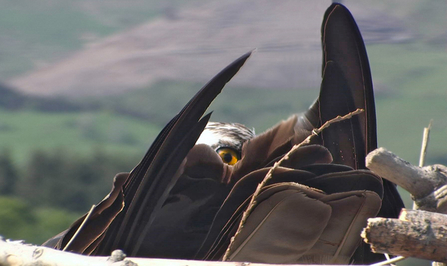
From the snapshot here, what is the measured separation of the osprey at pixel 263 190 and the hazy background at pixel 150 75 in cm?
8

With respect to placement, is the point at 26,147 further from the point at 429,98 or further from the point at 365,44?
the point at 365,44

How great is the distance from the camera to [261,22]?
1688mm

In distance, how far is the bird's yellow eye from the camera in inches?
60.1

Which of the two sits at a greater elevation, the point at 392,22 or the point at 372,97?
the point at 392,22

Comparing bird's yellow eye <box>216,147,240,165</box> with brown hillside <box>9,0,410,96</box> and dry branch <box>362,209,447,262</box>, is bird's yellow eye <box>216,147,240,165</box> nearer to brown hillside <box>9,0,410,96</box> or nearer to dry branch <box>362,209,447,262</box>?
brown hillside <box>9,0,410,96</box>

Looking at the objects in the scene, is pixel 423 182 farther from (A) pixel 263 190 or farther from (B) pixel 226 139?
(B) pixel 226 139

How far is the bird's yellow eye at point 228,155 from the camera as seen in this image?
1527 mm

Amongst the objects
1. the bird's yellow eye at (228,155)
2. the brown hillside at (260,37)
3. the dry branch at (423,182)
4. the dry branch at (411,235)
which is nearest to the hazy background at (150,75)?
the brown hillside at (260,37)

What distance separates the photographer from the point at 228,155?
60.7 inches

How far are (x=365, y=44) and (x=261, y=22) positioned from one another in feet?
1.77

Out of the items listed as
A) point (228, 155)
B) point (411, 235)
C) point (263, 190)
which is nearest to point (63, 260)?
point (263, 190)

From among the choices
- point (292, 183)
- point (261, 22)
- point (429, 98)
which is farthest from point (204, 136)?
point (429, 98)

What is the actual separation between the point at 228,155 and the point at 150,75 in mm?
2666

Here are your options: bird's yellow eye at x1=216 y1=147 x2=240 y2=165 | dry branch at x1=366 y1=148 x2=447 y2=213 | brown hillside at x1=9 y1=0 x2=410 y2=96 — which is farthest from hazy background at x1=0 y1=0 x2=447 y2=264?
dry branch at x1=366 y1=148 x2=447 y2=213
